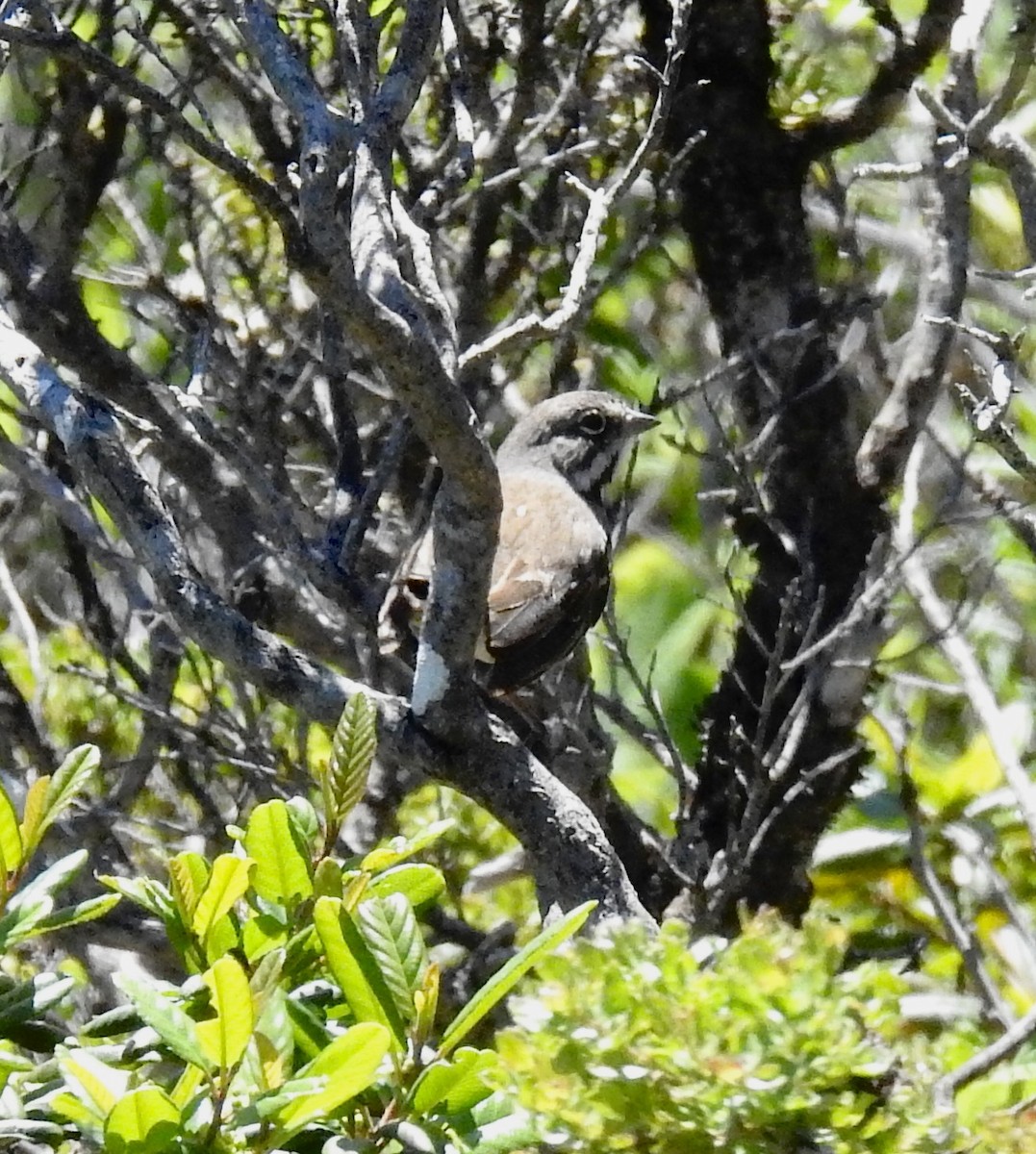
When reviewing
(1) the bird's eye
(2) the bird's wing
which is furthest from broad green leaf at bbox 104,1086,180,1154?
(1) the bird's eye

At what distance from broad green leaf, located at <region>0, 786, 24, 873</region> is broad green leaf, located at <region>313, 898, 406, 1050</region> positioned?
43cm

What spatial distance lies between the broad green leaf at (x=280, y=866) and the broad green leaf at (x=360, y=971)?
0.28m

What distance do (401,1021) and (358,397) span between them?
3.90 metres

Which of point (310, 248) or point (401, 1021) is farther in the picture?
point (310, 248)

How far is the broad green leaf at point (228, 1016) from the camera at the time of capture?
184 centimetres

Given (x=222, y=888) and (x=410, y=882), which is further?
(x=410, y=882)

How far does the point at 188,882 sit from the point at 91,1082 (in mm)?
365

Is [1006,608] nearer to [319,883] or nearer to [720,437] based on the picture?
[720,437]

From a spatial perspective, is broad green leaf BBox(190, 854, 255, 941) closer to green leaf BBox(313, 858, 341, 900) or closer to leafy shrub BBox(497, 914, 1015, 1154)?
green leaf BBox(313, 858, 341, 900)

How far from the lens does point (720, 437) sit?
4879mm

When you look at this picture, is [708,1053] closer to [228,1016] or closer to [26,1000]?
[228,1016]

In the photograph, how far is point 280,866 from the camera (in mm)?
2381

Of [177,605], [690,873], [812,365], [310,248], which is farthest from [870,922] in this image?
[310,248]

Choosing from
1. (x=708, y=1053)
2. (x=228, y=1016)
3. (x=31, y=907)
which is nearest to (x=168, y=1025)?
(x=228, y=1016)
